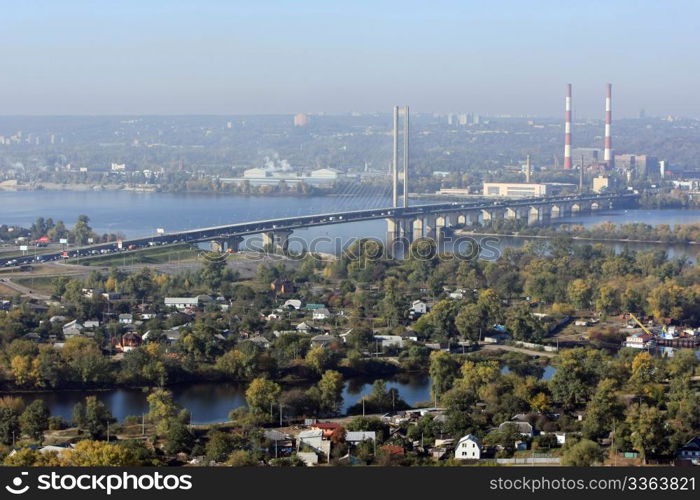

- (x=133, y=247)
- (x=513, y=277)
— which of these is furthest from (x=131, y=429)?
(x=133, y=247)

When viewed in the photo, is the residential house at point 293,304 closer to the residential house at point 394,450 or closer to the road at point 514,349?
the road at point 514,349

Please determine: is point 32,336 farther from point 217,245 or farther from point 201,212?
point 201,212

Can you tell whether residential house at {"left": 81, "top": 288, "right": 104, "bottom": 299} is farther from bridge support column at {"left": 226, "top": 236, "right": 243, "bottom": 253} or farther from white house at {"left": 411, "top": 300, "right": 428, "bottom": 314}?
bridge support column at {"left": 226, "top": 236, "right": 243, "bottom": 253}

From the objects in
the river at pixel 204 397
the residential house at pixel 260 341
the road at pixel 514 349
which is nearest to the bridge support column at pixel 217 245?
the residential house at pixel 260 341

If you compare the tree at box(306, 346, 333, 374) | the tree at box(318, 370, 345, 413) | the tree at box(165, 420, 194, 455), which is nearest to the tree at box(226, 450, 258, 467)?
the tree at box(165, 420, 194, 455)

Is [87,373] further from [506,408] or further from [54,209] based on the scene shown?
[54,209]

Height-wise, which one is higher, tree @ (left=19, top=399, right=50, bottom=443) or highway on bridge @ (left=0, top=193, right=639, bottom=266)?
tree @ (left=19, top=399, right=50, bottom=443)
